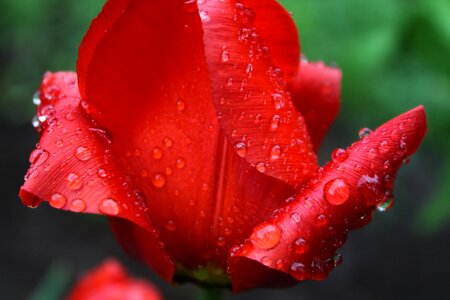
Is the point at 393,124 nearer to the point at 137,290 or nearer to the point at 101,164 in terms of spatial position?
the point at 101,164

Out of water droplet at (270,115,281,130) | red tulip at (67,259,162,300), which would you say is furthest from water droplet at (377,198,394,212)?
red tulip at (67,259,162,300)

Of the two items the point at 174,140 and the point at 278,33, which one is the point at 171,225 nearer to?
the point at 174,140

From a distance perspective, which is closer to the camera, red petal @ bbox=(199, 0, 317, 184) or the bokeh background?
red petal @ bbox=(199, 0, 317, 184)

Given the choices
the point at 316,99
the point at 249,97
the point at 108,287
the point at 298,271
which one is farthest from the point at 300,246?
the point at 108,287

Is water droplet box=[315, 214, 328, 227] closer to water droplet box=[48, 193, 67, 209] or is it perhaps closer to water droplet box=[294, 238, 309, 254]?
water droplet box=[294, 238, 309, 254]

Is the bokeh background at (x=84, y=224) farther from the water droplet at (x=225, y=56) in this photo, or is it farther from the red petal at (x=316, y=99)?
the water droplet at (x=225, y=56)

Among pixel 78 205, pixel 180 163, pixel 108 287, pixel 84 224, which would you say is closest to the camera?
pixel 78 205

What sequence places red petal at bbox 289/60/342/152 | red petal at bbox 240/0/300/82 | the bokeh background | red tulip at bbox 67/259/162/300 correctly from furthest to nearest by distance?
the bokeh background → red tulip at bbox 67/259/162/300 → red petal at bbox 289/60/342/152 → red petal at bbox 240/0/300/82
